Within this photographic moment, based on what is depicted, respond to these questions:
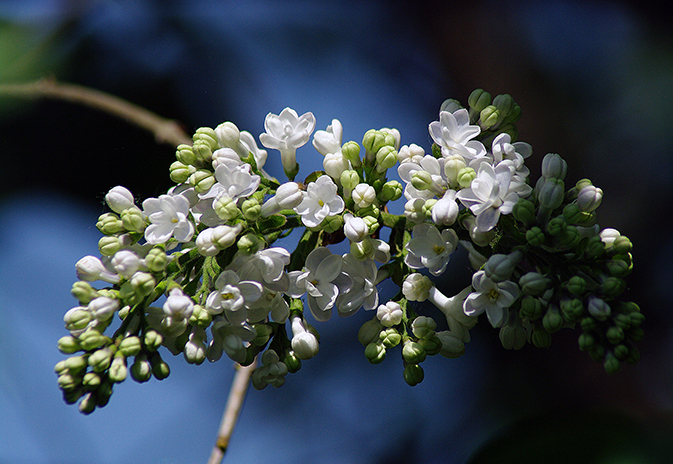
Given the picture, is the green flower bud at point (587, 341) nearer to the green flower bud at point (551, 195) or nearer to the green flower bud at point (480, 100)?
the green flower bud at point (551, 195)

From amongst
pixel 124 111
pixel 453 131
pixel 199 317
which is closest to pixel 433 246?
pixel 453 131

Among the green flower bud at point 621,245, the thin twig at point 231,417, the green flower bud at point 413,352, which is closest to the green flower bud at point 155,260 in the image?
the green flower bud at point 413,352

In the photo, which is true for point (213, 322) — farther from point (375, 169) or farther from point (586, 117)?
point (586, 117)

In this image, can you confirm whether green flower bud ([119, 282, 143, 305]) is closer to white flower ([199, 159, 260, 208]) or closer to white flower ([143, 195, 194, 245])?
white flower ([143, 195, 194, 245])

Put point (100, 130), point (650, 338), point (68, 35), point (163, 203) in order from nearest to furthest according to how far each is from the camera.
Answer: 1. point (163, 203)
2. point (650, 338)
3. point (100, 130)
4. point (68, 35)

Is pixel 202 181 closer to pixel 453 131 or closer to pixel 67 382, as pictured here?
pixel 67 382

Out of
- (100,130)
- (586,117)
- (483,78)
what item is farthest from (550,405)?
(100,130)

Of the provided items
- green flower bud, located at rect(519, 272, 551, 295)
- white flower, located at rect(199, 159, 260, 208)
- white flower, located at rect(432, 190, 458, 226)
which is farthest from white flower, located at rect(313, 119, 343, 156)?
green flower bud, located at rect(519, 272, 551, 295)
